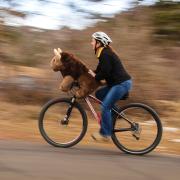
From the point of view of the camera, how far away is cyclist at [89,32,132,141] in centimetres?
914

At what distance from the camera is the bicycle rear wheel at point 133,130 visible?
9.38 metres

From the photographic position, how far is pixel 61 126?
9797mm

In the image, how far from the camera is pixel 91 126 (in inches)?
482

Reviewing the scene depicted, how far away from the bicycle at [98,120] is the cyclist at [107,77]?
0.45 ft

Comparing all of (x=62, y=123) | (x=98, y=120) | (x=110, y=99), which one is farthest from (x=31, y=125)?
(x=110, y=99)

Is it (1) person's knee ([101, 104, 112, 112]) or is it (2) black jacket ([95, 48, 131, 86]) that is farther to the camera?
(1) person's knee ([101, 104, 112, 112])

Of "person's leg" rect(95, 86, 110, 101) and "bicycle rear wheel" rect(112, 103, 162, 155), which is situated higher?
"person's leg" rect(95, 86, 110, 101)

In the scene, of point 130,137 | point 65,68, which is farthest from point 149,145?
point 65,68

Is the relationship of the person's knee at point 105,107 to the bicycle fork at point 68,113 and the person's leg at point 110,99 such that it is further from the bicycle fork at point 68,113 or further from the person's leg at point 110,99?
the bicycle fork at point 68,113

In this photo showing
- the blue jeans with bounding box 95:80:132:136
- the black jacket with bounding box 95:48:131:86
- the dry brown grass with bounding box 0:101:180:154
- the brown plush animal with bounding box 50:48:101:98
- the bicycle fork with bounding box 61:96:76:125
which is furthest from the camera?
the dry brown grass with bounding box 0:101:180:154

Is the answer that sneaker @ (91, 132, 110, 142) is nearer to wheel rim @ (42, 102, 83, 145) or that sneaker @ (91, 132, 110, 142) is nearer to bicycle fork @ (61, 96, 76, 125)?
wheel rim @ (42, 102, 83, 145)

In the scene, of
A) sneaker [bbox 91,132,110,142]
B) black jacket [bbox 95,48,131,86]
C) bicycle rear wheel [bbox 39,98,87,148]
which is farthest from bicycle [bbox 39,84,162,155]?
black jacket [bbox 95,48,131,86]

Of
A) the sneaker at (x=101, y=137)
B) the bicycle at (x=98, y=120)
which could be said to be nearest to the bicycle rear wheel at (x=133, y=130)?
the bicycle at (x=98, y=120)

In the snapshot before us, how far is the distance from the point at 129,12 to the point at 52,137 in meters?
6.53
